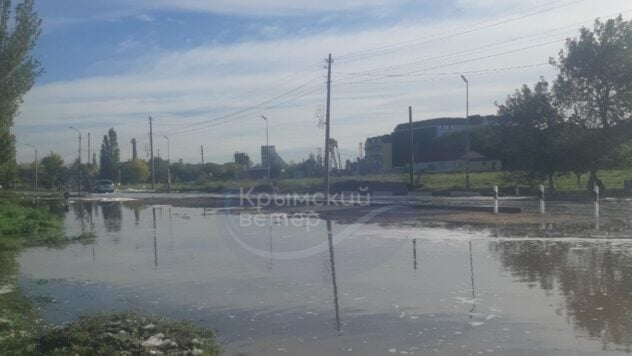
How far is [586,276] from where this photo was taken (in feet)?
→ 36.9

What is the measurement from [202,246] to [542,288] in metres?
9.90

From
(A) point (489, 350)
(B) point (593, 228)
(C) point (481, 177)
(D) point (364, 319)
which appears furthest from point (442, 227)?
(C) point (481, 177)

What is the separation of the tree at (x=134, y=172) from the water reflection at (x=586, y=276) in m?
105

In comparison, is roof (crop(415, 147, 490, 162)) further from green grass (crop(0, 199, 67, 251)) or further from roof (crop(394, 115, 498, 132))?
green grass (crop(0, 199, 67, 251))

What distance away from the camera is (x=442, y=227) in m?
21.5

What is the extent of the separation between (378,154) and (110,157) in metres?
46.5

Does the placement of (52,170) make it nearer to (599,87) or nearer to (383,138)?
(383,138)

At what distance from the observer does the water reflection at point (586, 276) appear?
798cm

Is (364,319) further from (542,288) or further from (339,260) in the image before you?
(339,260)

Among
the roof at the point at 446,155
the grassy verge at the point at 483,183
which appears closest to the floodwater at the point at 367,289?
the grassy verge at the point at 483,183

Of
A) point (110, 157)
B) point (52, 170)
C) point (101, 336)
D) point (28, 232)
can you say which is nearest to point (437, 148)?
point (110, 157)

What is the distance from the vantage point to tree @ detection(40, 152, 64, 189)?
110 m

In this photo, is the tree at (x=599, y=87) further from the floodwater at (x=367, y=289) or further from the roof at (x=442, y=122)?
the roof at (x=442, y=122)

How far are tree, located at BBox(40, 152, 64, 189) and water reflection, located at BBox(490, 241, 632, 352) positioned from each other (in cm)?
10353
